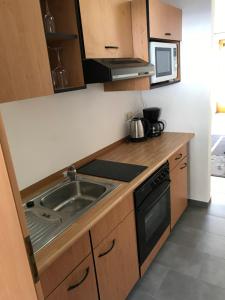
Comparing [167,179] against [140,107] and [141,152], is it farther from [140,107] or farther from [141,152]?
[140,107]

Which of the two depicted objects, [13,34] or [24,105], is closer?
[13,34]

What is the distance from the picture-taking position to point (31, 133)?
1.68 metres

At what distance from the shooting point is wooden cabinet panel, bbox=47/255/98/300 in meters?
1.20

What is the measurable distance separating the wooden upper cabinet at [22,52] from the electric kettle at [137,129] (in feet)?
4.68

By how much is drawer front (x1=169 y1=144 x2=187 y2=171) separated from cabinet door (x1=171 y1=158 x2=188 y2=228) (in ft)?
0.17

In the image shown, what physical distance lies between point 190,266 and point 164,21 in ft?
6.84

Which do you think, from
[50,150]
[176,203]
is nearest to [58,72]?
[50,150]

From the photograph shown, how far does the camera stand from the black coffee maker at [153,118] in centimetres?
272

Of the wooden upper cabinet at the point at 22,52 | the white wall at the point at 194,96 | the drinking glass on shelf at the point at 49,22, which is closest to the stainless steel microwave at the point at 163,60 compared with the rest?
the white wall at the point at 194,96

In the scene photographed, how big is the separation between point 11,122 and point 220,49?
283 inches

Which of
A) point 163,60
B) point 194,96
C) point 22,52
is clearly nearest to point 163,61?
point 163,60

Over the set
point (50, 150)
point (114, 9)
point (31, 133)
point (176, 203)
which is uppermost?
point (114, 9)

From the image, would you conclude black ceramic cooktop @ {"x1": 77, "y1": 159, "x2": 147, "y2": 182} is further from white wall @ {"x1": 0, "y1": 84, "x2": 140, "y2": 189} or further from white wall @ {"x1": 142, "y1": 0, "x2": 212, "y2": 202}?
white wall @ {"x1": 142, "y1": 0, "x2": 212, "y2": 202}

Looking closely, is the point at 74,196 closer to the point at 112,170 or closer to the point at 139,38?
the point at 112,170
